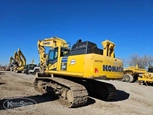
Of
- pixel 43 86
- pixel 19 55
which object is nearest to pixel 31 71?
pixel 19 55

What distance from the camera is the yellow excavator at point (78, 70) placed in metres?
7.16

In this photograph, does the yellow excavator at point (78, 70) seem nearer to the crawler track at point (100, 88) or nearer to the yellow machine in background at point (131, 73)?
the crawler track at point (100, 88)

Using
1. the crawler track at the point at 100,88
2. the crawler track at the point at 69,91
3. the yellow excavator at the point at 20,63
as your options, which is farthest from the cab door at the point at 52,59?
the yellow excavator at the point at 20,63

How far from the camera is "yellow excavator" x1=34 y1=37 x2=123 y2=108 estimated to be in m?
7.16

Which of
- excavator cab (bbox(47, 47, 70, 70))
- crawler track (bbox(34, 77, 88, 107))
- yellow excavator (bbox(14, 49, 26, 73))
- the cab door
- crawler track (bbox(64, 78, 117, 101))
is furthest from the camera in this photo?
yellow excavator (bbox(14, 49, 26, 73))

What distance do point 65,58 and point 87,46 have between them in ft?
4.48

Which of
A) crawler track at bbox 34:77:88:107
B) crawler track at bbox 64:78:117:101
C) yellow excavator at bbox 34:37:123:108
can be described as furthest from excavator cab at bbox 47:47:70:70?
crawler track at bbox 64:78:117:101

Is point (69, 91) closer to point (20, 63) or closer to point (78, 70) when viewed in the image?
point (78, 70)

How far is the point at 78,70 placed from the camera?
758cm

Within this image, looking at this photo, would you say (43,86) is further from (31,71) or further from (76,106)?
(31,71)

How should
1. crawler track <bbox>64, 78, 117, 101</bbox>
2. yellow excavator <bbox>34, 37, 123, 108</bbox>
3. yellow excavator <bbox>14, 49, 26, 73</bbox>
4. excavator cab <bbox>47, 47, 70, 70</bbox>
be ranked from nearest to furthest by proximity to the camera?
yellow excavator <bbox>34, 37, 123, 108</bbox>, crawler track <bbox>64, 78, 117, 101</bbox>, excavator cab <bbox>47, 47, 70, 70</bbox>, yellow excavator <bbox>14, 49, 26, 73</bbox>

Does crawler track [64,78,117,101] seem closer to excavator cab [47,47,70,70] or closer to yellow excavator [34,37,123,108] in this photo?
yellow excavator [34,37,123,108]

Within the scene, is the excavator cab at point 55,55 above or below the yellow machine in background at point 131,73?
above

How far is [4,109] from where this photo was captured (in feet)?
19.6
